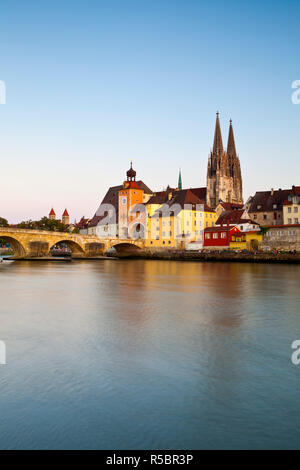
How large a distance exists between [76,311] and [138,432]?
11.8 m

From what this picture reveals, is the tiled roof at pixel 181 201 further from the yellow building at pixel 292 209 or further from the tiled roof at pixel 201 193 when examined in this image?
the tiled roof at pixel 201 193

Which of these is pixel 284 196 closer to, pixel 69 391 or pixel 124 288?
pixel 124 288

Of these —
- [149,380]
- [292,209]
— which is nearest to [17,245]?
[292,209]

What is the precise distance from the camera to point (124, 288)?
27.1 metres

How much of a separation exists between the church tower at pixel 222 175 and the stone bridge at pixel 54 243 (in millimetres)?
30447

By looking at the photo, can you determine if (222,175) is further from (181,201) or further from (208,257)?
(208,257)

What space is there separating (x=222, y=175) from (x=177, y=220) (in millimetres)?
32245

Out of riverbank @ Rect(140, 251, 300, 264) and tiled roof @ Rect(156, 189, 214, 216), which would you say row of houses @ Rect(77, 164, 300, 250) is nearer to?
tiled roof @ Rect(156, 189, 214, 216)

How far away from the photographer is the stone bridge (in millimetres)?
61881

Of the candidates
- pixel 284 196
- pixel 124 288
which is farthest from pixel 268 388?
pixel 284 196

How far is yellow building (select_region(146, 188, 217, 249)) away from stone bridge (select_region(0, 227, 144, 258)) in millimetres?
4248

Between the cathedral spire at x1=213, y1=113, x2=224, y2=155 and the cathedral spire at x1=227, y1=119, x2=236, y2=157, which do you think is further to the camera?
the cathedral spire at x1=227, y1=119, x2=236, y2=157

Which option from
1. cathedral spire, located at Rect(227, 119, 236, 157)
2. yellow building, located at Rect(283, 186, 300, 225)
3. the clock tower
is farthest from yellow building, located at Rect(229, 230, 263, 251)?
cathedral spire, located at Rect(227, 119, 236, 157)

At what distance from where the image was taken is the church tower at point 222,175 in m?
106
